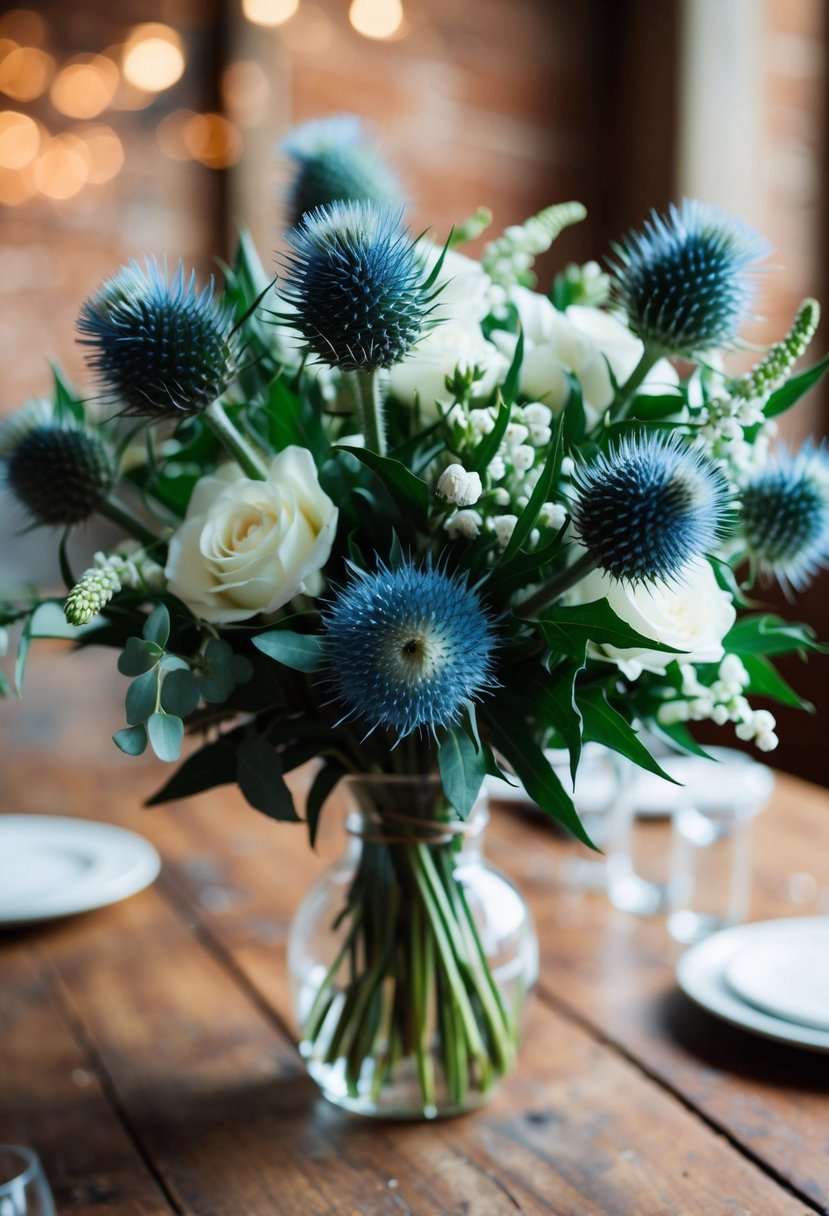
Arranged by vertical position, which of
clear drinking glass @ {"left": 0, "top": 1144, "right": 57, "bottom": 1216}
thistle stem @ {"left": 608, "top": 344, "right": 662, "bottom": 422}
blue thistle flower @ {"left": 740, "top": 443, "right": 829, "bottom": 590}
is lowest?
clear drinking glass @ {"left": 0, "top": 1144, "right": 57, "bottom": 1216}

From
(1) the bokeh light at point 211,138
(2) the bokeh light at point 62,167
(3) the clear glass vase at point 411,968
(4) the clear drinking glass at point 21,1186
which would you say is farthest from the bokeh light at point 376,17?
(4) the clear drinking glass at point 21,1186

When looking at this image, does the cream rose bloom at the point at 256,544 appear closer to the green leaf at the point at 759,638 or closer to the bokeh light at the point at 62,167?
the green leaf at the point at 759,638

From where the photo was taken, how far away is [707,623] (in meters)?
0.55

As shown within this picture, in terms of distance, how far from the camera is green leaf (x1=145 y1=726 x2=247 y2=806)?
62 centimetres

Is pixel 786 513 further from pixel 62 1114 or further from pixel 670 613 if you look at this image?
pixel 62 1114

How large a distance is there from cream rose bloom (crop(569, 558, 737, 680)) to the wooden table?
248 millimetres

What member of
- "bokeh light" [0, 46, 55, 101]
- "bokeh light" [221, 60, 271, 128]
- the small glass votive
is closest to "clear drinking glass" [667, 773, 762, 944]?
the small glass votive

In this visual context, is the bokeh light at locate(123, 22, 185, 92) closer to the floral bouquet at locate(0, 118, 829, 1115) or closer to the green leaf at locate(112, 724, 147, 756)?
the floral bouquet at locate(0, 118, 829, 1115)

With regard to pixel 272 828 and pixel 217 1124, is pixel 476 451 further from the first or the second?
pixel 272 828

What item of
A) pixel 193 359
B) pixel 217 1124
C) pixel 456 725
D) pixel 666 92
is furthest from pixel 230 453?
pixel 666 92

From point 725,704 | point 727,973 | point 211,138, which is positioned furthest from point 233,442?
point 211,138

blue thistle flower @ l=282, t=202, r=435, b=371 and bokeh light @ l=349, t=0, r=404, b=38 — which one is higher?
bokeh light @ l=349, t=0, r=404, b=38

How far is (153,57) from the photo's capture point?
2.69 meters

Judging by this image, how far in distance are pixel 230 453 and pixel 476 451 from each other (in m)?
0.12
